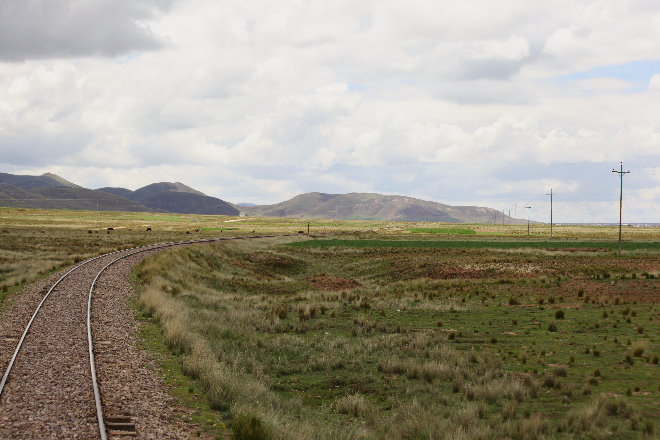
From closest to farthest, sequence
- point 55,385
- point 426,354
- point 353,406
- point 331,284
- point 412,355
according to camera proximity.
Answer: point 55,385, point 353,406, point 426,354, point 412,355, point 331,284

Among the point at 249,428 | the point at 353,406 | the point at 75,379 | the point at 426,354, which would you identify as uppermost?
the point at 249,428

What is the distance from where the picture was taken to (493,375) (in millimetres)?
16266

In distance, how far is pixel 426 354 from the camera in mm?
19500

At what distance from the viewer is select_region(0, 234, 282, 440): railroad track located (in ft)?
35.4

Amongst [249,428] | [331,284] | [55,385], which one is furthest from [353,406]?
[331,284]

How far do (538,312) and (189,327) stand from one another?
57.8 feet

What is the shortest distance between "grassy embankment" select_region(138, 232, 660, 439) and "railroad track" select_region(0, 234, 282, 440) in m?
2.73

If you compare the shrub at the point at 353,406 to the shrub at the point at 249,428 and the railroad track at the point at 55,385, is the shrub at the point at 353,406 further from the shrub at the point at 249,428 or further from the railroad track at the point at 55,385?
the railroad track at the point at 55,385

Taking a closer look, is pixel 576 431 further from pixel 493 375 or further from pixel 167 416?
pixel 167 416

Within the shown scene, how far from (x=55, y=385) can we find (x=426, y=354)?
40.0 feet

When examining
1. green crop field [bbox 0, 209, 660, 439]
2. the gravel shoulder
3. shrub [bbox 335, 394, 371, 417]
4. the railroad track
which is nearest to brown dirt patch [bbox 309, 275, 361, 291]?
green crop field [bbox 0, 209, 660, 439]

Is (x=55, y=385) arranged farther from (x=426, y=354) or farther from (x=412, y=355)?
(x=426, y=354)

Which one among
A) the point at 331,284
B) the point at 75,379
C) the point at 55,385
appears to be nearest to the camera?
the point at 55,385

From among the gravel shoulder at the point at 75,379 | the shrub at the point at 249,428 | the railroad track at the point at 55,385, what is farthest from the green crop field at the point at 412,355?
the railroad track at the point at 55,385
